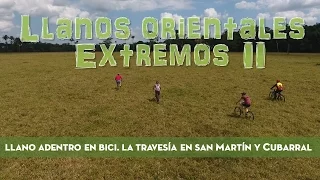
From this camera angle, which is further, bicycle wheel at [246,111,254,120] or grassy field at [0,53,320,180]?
bicycle wheel at [246,111,254,120]

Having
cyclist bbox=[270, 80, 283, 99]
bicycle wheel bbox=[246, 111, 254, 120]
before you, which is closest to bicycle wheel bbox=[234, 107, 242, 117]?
bicycle wheel bbox=[246, 111, 254, 120]

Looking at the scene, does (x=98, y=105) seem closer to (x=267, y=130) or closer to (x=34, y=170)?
(x=34, y=170)

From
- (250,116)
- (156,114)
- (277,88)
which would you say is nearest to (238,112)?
(250,116)

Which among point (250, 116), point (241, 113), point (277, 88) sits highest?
point (277, 88)

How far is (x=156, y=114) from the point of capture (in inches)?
1138

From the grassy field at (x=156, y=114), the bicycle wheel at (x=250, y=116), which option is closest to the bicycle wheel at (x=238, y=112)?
the bicycle wheel at (x=250, y=116)

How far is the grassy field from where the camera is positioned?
18.2 m

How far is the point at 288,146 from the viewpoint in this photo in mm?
22094

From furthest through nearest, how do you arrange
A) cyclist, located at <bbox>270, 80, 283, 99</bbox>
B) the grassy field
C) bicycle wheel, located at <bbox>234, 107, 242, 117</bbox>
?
cyclist, located at <bbox>270, 80, 283, 99</bbox>
bicycle wheel, located at <bbox>234, 107, 242, 117</bbox>
the grassy field

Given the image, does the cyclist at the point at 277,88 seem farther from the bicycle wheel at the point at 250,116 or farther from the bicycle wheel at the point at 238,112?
the bicycle wheel at the point at 250,116

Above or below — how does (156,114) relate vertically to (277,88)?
below

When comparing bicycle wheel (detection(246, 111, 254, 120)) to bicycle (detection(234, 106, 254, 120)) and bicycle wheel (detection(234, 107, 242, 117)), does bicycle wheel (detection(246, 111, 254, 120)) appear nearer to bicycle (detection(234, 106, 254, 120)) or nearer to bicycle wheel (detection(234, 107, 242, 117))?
bicycle (detection(234, 106, 254, 120))

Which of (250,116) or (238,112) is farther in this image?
(238,112)

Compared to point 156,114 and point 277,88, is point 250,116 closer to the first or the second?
point 277,88
